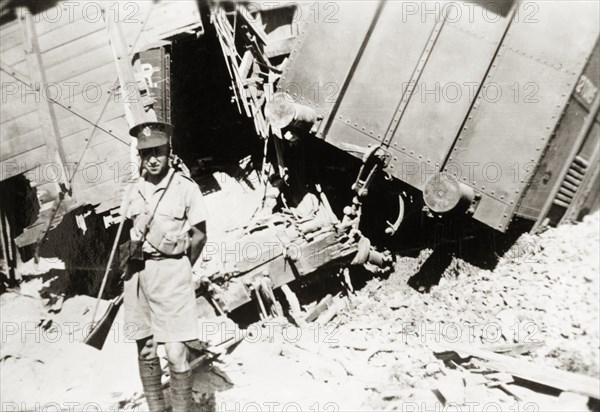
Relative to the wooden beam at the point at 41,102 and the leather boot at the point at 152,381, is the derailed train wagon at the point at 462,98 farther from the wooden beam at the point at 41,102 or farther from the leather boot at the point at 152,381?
the leather boot at the point at 152,381

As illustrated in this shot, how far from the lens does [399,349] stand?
5.86 m

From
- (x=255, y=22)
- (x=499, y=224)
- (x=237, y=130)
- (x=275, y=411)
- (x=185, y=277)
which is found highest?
(x=255, y=22)

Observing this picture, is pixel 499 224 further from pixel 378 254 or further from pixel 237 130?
pixel 237 130

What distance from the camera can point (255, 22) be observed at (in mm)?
7605

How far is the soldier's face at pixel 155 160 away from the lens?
4.15m

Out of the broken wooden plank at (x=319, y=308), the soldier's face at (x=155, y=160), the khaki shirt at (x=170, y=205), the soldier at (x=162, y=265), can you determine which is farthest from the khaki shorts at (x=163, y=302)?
the broken wooden plank at (x=319, y=308)

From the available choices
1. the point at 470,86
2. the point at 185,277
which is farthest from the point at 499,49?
the point at 185,277

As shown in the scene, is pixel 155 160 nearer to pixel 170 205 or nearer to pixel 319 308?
pixel 170 205

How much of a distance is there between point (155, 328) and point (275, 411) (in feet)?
5.65

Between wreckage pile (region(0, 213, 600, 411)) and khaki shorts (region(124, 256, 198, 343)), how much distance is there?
1.20 metres

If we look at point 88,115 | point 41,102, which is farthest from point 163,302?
point 41,102

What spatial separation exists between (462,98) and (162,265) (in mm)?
4927

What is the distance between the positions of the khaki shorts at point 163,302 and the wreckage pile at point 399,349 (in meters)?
1.20

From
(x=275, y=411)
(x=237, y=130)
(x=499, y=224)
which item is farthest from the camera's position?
(x=237, y=130)
